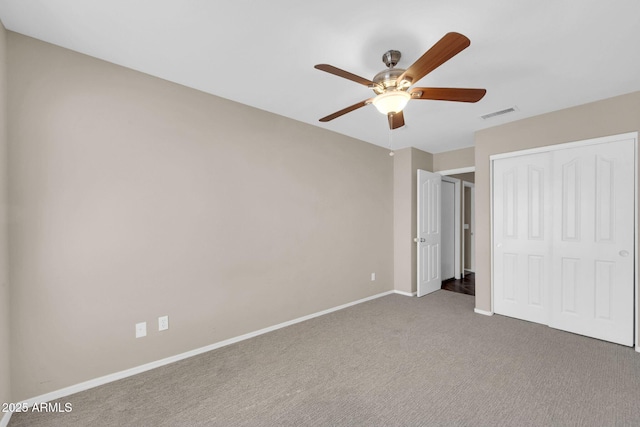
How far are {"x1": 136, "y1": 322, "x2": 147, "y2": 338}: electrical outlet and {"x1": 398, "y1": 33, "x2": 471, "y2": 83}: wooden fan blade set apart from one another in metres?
2.79

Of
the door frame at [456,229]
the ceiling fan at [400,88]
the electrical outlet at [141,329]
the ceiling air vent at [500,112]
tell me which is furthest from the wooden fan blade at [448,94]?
the door frame at [456,229]

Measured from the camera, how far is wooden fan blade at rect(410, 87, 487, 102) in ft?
5.91

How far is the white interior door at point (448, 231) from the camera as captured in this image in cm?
560

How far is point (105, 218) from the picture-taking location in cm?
218

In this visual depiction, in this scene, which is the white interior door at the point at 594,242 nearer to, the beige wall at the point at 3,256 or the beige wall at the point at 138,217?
the beige wall at the point at 138,217

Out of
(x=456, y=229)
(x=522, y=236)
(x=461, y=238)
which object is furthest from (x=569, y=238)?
(x=461, y=238)

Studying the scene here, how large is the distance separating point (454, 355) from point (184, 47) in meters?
3.49

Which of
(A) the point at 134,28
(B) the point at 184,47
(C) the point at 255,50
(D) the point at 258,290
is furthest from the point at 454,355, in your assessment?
(A) the point at 134,28

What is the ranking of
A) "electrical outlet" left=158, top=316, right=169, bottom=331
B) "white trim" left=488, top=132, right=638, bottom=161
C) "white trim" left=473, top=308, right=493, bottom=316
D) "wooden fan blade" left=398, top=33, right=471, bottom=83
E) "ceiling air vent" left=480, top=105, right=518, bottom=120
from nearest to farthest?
"wooden fan blade" left=398, top=33, right=471, bottom=83
"electrical outlet" left=158, top=316, right=169, bottom=331
"white trim" left=488, top=132, right=638, bottom=161
"ceiling air vent" left=480, top=105, right=518, bottom=120
"white trim" left=473, top=308, right=493, bottom=316

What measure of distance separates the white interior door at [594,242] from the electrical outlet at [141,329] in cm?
431

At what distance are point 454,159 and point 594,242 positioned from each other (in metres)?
2.31

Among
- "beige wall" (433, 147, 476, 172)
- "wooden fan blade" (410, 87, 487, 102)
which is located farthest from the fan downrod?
"beige wall" (433, 147, 476, 172)

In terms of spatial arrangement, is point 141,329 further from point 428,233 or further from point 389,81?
point 428,233

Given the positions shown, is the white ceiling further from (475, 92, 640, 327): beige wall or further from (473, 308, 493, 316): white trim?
(473, 308, 493, 316): white trim
